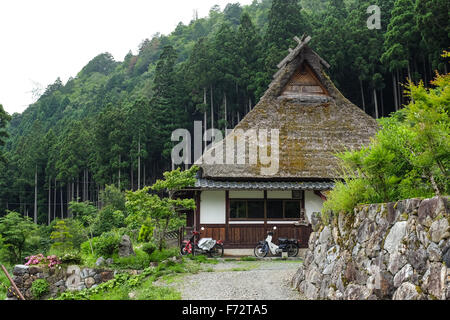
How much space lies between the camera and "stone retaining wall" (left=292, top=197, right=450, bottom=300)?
4.27 metres

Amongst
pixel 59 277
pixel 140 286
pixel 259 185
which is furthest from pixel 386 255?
pixel 59 277

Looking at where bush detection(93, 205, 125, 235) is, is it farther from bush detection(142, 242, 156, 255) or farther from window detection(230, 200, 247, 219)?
bush detection(142, 242, 156, 255)

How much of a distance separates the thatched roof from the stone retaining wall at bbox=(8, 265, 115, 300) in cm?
479

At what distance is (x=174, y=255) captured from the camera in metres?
11.2

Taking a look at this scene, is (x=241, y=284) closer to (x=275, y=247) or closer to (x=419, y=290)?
(x=419, y=290)

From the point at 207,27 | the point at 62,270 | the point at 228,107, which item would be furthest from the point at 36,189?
the point at 207,27

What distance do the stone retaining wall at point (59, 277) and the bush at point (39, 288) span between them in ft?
0.32

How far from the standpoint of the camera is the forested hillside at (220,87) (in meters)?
23.7

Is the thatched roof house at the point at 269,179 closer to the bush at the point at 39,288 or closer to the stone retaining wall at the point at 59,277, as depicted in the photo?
the stone retaining wall at the point at 59,277

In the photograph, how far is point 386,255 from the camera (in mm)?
5090

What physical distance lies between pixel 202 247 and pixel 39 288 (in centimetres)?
482

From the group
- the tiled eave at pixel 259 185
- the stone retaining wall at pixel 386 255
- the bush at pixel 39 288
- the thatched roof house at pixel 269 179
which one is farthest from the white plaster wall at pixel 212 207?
the stone retaining wall at pixel 386 255

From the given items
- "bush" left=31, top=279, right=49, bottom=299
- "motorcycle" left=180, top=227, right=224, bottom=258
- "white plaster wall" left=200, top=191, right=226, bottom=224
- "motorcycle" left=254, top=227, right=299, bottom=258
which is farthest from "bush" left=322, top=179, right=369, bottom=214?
"bush" left=31, top=279, right=49, bottom=299

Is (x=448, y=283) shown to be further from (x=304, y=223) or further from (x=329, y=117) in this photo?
(x=329, y=117)
